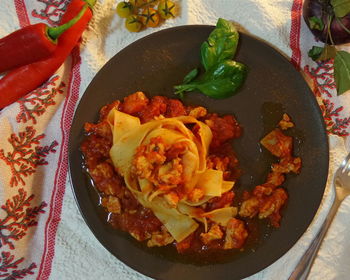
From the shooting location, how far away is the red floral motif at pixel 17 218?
131 inches

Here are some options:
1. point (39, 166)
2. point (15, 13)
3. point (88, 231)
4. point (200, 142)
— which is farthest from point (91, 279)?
point (15, 13)

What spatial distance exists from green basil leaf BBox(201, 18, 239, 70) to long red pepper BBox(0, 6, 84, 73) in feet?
3.36

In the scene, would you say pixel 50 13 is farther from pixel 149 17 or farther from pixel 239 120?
pixel 239 120

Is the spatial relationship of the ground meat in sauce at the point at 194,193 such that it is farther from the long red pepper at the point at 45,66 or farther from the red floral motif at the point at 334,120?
the long red pepper at the point at 45,66

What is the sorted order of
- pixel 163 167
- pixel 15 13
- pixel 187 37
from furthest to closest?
pixel 15 13 < pixel 187 37 < pixel 163 167

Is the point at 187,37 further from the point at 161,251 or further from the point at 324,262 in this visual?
the point at 324,262

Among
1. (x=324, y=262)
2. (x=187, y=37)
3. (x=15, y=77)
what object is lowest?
(x=324, y=262)

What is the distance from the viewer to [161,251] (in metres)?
3.17

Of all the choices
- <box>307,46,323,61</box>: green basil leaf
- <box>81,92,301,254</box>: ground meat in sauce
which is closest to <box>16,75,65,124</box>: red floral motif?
<box>81,92,301,254</box>: ground meat in sauce

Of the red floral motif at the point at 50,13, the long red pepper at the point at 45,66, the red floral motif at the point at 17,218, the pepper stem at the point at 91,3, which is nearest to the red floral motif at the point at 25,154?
the red floral motif at the point at 17,218

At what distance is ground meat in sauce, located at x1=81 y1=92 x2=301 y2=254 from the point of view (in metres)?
3.10

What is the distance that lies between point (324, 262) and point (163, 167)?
153 centimetres

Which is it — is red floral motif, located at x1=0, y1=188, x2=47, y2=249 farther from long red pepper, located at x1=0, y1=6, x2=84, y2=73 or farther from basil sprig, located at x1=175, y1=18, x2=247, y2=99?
basil sprig, located at x1=175, y1=18, x2=247, y2=99

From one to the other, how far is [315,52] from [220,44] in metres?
0.78
